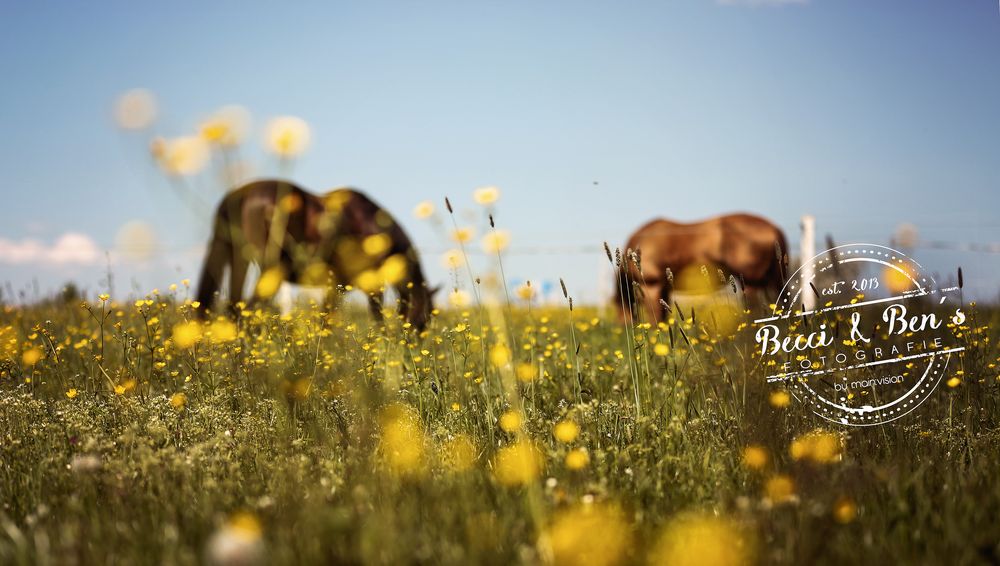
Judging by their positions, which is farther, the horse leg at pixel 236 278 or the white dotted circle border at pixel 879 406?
the horse leg at pixel 236 278

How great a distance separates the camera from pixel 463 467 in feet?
10.5

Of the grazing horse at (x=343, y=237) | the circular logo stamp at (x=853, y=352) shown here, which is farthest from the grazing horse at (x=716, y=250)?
the circular logo stamp at (x=853, y=352)

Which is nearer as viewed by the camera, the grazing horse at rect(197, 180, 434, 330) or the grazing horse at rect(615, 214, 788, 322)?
the grazing horse at rect(197, 180, 434, 330)

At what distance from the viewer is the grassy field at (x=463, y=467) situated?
2297 mm

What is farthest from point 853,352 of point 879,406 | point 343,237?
point 343,237

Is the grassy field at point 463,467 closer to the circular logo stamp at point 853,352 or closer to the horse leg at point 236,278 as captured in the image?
the circular logo stamp at point 853,352

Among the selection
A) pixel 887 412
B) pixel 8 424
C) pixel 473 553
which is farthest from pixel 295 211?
pixel 473 553

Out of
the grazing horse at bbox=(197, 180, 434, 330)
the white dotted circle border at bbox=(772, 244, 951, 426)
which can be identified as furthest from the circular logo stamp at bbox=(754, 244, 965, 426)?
the grazing horse at bbox=(197, 180, 434, 330)

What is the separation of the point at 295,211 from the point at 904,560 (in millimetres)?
7600

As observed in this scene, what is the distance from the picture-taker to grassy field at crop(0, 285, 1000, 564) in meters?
2.30

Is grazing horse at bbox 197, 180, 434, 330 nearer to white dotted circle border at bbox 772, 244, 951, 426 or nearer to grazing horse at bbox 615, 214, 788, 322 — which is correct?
grazing horse at bbox 615, 214, 788, 322

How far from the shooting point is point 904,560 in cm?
228

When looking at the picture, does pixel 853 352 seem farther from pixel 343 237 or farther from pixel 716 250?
pixel 343 237

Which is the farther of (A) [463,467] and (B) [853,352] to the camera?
(B) [853,352]
